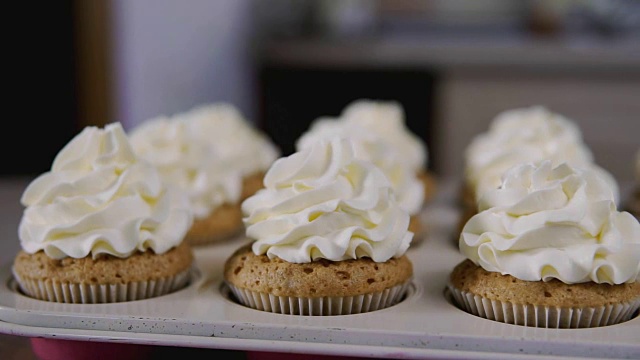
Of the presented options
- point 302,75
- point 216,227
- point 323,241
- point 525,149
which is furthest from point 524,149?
point 302,75

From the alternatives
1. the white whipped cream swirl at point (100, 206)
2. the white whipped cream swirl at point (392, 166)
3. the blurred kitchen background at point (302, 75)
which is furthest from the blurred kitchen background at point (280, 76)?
the white whipped cream swirl at point (100, 206)

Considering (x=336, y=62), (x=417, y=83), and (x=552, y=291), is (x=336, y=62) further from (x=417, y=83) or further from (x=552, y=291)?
(x=552, y=291)

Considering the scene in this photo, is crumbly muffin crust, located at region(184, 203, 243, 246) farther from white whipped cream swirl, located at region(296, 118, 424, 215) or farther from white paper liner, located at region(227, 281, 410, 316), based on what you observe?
white paper liner, located at region(227, 281, 410, 316)

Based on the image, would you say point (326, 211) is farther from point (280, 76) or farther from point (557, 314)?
point (280, 76)

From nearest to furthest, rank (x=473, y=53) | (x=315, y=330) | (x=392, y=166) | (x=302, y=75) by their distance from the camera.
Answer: (x=315, y=330), (x=392, y=166), (x=473, y=53), (x=302, y=75)

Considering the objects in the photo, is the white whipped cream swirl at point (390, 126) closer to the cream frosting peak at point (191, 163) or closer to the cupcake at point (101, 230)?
the cream frosting peak at point (191, 163)

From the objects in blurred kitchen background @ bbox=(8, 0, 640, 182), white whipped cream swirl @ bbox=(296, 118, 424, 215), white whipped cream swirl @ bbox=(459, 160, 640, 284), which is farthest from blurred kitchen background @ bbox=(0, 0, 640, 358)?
white whipped cream swirl @ bbox=(459, 160, 640, 284)

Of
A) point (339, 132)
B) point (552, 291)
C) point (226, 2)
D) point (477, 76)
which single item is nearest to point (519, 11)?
point (477, 76)
